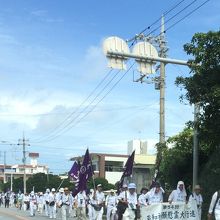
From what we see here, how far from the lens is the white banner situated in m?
14.4

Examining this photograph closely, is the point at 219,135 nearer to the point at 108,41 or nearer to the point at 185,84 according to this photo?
the point at 185,84

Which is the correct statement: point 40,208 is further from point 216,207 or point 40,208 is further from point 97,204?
point 216,207

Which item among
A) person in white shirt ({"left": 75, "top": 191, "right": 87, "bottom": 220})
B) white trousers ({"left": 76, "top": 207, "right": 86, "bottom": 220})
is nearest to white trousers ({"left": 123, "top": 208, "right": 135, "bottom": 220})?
person in white shirt ({"left": 75, "top": 191, "right": 87, "bottom": 220})

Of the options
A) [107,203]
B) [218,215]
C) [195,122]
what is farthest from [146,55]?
[107,203]

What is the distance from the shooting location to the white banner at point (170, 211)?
14359 mm

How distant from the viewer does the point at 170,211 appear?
576 inches

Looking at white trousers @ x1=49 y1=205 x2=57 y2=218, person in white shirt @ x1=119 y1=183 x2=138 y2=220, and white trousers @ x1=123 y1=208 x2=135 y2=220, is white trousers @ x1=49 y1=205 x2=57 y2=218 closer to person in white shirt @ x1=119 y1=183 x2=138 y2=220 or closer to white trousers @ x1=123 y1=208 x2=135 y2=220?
person in white shirt @ x1=119 y1=183 x2=138 y2=220

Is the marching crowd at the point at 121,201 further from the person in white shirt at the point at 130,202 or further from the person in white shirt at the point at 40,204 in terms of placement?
the person in white shirt at the point at 40,204

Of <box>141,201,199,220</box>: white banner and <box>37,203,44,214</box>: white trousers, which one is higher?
<box>141,201,199,220</box>: white banner

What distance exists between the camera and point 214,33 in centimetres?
1507

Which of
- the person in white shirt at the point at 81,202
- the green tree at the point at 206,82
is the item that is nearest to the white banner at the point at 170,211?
Answer: the green tree at the point at 206,82

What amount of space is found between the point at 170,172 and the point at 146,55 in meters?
7.97

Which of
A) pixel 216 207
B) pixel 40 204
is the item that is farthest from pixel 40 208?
pixel 216 207

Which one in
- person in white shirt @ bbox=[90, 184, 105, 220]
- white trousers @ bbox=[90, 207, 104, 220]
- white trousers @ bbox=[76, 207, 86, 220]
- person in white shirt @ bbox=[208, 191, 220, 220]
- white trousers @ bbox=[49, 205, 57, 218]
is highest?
person in white shirt @ bbox=[208, 191, 220, 220]
